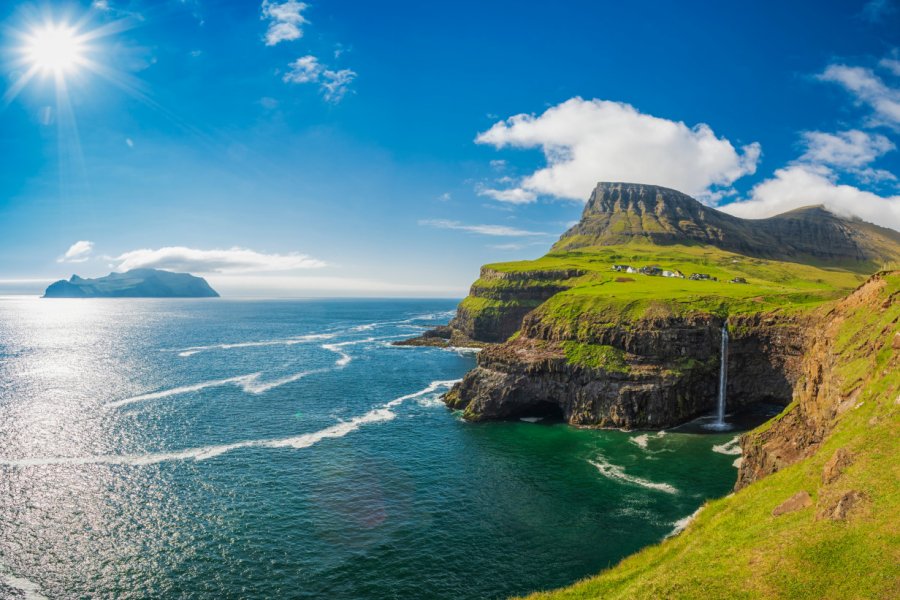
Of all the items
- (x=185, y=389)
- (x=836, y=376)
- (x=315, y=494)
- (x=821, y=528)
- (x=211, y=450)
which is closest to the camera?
(x=821, y=528)

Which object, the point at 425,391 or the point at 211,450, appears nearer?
the point at 211,450

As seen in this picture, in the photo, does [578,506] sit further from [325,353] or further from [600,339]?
[325,353]

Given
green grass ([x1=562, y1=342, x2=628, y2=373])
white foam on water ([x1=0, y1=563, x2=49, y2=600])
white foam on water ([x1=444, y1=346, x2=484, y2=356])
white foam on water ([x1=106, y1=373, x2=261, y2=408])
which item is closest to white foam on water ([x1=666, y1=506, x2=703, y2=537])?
green grass ([x1=562, y1=342, x2=628, y2=373])

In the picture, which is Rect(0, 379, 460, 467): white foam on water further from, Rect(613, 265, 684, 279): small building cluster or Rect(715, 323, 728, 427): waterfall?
Rect(613, 265, 684, 279): small building cluster

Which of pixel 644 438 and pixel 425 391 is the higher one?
pixel 425 391

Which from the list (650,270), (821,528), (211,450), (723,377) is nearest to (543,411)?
(723,377)

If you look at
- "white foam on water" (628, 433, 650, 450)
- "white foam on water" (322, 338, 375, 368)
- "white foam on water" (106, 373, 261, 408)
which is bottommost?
"white foam on water" (628, 433, 650, 450)

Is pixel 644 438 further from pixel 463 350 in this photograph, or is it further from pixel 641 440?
pixel 463 350
